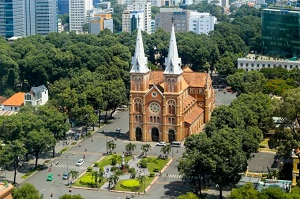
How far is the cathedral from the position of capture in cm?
11188

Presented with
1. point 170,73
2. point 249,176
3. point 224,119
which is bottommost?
point 249,176

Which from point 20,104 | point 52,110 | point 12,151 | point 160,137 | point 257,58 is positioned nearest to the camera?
point 12,151

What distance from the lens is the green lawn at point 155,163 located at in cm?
→ 10012

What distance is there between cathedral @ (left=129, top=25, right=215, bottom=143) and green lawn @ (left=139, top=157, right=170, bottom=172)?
10928 millimetres

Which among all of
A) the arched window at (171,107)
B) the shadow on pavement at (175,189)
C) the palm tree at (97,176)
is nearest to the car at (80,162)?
the palm tree at (97,176)

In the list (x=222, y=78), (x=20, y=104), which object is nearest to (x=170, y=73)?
(x=20, y=104)

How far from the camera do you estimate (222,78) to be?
179 meters

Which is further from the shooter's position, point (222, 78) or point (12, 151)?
point (222, 78)

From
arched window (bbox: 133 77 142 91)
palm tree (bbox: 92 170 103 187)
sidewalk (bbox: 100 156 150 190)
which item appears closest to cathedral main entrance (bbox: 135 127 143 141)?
arched window (bbox: 133 77 142 91)

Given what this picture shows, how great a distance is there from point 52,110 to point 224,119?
105ft

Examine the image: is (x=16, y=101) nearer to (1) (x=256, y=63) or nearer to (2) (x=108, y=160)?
(2) (x=108, y=160)

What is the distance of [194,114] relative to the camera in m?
120

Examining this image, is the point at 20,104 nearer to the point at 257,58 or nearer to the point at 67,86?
the point at 67,86

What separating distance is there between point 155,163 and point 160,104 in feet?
50.6
